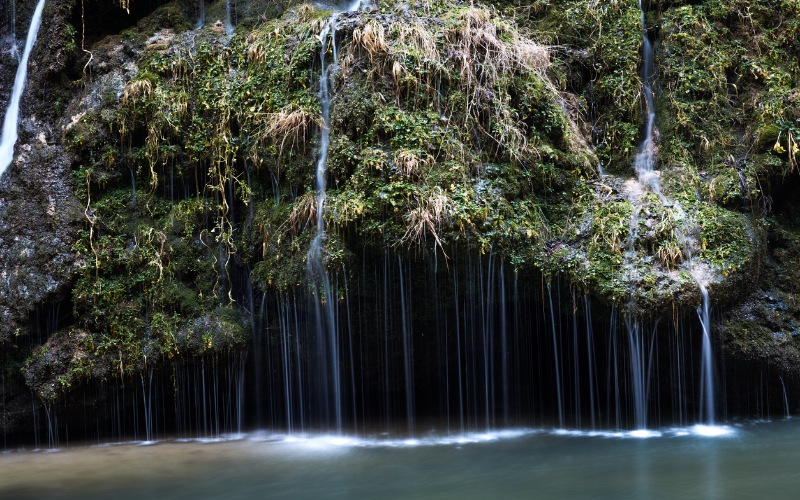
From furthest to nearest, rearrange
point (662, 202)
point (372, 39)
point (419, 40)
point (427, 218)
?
point (419, 40)
point (372, 39)
point (662, 202)
point (427, 218)

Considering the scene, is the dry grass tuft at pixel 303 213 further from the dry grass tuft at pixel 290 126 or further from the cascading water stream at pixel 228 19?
the cascading water stream at pixel 228 19

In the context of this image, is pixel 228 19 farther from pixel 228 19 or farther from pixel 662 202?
pixel 662 202

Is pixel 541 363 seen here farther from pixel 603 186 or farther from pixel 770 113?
pixel 770 113

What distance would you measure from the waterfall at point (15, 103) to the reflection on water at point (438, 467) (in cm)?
356

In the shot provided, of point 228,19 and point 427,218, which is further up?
point 228,19

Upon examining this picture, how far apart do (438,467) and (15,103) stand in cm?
691

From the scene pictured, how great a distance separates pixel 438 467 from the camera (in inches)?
240

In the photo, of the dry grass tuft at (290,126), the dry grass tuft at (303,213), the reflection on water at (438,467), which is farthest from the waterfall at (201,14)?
the reflection on water at (438,467)

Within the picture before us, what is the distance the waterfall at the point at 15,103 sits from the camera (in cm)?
804

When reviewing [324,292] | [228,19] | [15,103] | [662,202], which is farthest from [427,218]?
[15,103]

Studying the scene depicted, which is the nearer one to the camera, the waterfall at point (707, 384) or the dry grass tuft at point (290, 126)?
the waterfall at point (707, 384)

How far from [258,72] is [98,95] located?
79.6 inches

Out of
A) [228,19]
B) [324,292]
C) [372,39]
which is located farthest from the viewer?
[228,19]

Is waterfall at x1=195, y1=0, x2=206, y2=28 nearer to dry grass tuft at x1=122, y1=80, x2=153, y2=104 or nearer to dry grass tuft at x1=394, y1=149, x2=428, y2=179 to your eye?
dry grass tuft at x1=122, y1=80, x2=153, y2=104
